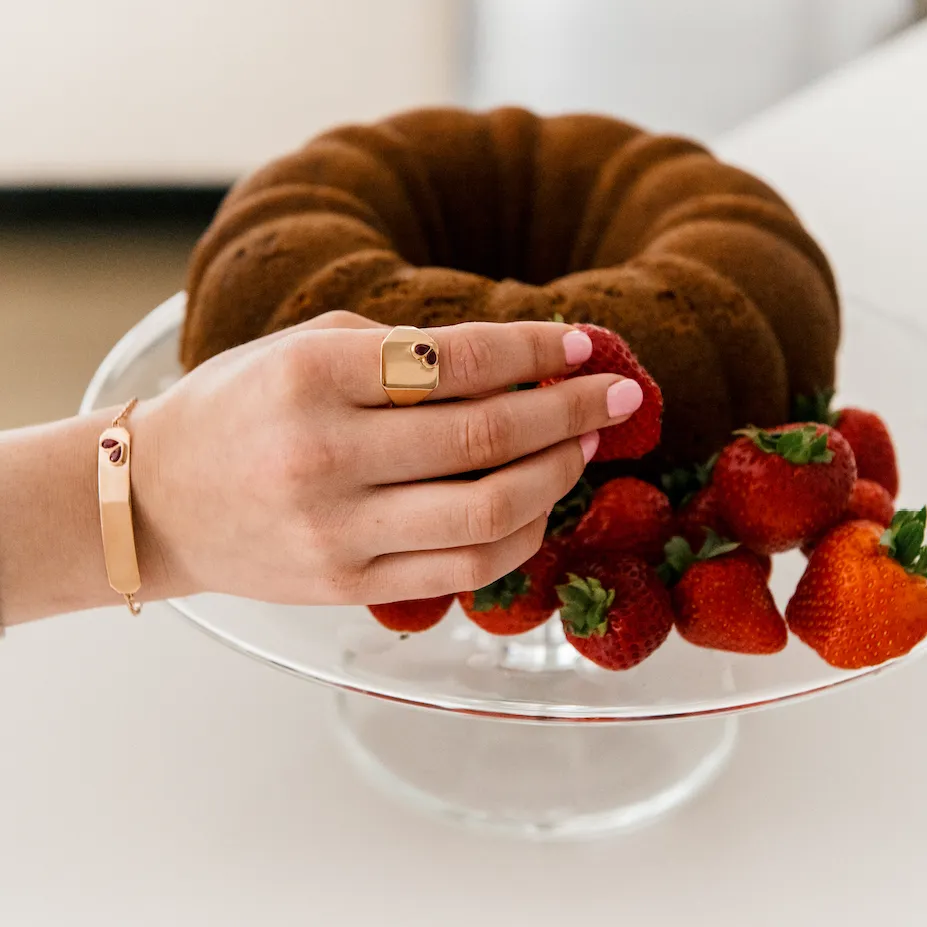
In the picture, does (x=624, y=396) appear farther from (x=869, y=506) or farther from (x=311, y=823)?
(x=311, y=823)

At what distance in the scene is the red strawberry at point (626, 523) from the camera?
89cm

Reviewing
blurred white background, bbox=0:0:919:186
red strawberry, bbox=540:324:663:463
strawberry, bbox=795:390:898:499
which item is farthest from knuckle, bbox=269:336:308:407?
blurred white background, bbox=0:0:919:186

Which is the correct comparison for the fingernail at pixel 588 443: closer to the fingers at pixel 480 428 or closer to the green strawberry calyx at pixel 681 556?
the fingers at pixel 480 428

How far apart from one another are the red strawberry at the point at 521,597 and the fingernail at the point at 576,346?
204 mm

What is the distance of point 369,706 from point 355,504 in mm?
460

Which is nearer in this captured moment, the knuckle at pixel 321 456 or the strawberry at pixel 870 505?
the knuckle at pixel 321 456

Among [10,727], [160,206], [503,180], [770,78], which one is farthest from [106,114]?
[10,727]

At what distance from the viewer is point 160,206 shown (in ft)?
12.2

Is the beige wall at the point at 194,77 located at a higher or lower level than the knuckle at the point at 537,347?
lower

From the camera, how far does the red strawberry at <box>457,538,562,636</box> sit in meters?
0.86

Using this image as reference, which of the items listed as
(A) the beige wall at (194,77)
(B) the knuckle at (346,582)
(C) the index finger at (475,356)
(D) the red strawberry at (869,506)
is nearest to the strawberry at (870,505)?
(D) the red strawberry at (869,506)

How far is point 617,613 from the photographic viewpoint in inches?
32.7

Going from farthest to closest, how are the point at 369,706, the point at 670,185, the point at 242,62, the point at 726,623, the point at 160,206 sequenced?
the point at 160,206
the point at 242,62
the point at 670,185
the point at 369,706
the point at 726,623

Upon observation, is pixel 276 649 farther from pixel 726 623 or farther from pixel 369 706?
pixel 726 623
